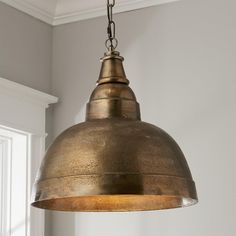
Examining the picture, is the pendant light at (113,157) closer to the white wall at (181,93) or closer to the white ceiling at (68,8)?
the white wall at (181,93)

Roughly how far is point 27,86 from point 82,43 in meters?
0.35

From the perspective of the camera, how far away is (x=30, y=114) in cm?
293

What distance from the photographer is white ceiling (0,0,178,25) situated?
297cm

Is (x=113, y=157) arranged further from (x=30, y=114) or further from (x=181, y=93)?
(x=30, y=114)

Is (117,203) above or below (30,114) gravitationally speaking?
below

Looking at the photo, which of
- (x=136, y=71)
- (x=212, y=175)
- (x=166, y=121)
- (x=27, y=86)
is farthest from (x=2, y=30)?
(x=212, y=175)

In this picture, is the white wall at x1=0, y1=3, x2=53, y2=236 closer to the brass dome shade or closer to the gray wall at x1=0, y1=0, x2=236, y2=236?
the gray wall at x1=0, y1=0, x2=236, y2=236

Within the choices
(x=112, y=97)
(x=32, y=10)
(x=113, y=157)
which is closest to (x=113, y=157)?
(x=113, y=157)

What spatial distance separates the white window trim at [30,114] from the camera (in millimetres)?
2771

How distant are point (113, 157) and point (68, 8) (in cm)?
183

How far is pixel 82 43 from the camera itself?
3.09 meters

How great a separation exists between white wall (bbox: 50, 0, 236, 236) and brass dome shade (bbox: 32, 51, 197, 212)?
44.8 inches

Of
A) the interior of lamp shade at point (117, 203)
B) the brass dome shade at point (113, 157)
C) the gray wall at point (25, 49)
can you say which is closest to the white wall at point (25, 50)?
the gray wall at point (25, 49)

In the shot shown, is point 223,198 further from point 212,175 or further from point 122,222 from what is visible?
point 122,222
